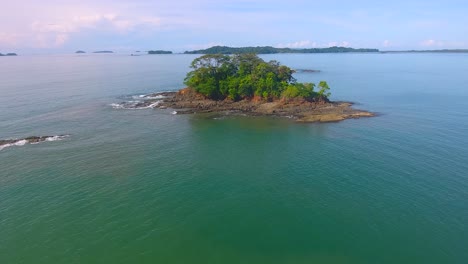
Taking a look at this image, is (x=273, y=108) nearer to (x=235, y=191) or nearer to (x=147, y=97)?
(x=147, y=97)

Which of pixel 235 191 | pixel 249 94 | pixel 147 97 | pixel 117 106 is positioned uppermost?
pixel 249 94

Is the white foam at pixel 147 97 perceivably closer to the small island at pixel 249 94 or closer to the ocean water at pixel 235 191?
the small island at pixel 249 94

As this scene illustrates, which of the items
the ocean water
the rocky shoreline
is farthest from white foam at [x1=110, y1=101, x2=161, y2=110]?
the ocean water

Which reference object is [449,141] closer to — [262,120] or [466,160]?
[466,160]

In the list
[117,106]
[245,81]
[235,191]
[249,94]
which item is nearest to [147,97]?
[117,106]

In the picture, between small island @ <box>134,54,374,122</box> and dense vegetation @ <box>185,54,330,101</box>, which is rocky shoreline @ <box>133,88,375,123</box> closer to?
small island @ <box>134,54,374,122</box>
